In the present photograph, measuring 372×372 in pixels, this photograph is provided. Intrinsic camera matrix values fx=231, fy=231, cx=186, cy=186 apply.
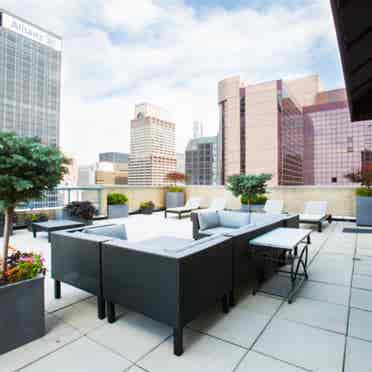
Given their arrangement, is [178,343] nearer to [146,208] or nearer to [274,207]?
[274,207]

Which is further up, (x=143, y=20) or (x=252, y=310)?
(x=143, y=20)

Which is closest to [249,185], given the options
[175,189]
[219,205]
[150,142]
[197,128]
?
[219,205]

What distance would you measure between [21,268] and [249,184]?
6.98 meters

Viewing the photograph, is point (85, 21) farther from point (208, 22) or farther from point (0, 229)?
point (0, 229)

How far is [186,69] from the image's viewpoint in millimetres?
12539

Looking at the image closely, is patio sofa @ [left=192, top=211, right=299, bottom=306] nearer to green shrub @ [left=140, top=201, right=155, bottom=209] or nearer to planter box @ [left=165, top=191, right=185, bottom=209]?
green shrub @ [left=140, top=201, right=155, bottom=209]

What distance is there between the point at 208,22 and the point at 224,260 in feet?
25.9

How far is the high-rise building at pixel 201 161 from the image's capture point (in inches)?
1957

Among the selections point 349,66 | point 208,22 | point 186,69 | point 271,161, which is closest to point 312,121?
point 271,161

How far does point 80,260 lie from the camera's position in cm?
229

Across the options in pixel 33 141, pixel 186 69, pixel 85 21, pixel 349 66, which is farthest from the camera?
pixel 186 69

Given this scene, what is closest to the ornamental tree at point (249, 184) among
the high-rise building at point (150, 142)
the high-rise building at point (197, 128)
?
the high-rise building at point (150, 142)

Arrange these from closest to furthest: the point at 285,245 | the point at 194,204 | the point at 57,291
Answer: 1. the point at 285,245
2. the point at 57,291
3. the point at 194,204

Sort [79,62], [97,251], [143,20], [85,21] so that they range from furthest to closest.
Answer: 1. [79,62]
2. [85,21]
3. [143,20]
4. [97,251]
